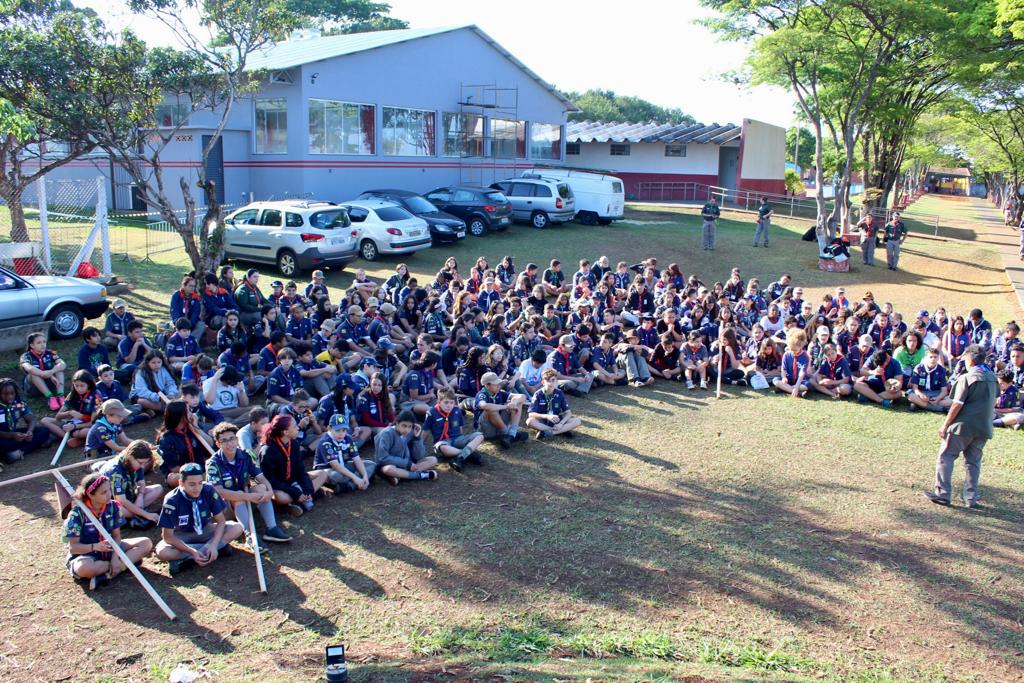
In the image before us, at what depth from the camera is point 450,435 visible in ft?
32.4

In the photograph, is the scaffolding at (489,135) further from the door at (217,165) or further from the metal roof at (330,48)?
the door at (217,165)

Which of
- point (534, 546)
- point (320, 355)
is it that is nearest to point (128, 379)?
point (320, 355)

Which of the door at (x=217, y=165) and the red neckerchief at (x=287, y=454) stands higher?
the door at (x=217, y=165)

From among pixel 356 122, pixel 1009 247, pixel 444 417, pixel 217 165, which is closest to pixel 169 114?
pixel 217 165

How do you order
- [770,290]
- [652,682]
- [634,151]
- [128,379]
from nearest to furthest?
[652,682]
[128,379]
[770,290]
[634,151]

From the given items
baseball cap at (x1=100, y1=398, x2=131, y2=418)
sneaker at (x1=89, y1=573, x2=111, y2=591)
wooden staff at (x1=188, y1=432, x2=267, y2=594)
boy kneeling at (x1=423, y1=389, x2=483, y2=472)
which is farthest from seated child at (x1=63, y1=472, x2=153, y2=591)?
boy kneeling at (x1=423, y1=389, x2=483, y2=472)

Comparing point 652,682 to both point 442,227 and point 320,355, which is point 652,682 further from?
point 442,227

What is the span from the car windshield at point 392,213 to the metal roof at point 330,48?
6737 millimetres

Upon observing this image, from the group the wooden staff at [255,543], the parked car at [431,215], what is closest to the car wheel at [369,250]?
the parked car at [431,215]

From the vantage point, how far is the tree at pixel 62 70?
14352mm

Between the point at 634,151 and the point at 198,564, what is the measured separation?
147 ft

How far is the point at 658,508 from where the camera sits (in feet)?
28.6

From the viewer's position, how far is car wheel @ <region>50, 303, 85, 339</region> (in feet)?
44.0

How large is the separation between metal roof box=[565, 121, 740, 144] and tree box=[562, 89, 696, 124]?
3179cm
